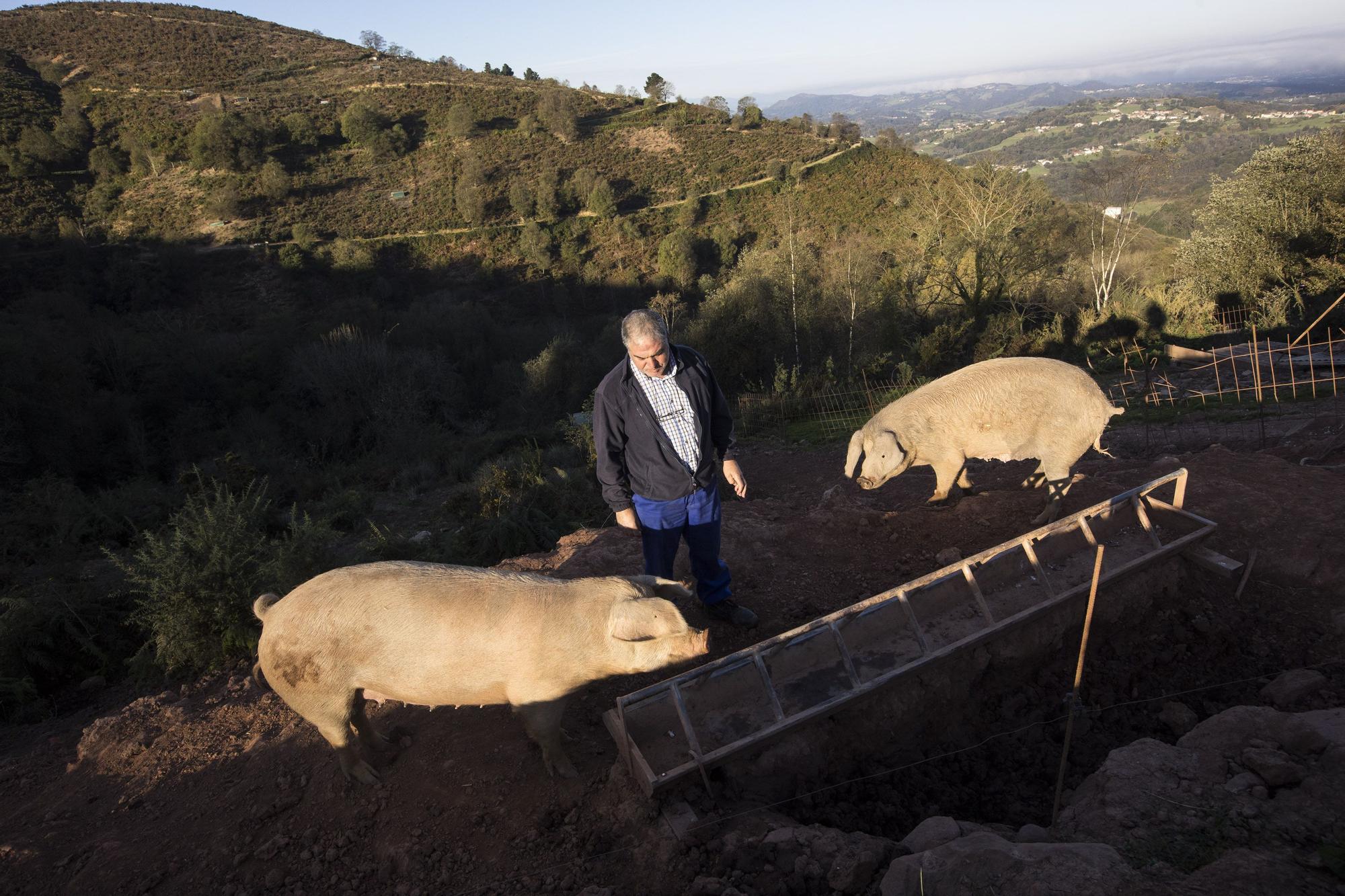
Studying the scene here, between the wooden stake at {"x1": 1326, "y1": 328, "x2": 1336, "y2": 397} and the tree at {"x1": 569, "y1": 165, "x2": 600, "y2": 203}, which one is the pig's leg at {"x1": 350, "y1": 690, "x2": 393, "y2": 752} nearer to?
the wooden stake at {"x1": 1326, "y1": 328, "x2": 1336, "y2": 397}

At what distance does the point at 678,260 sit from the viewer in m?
44.1

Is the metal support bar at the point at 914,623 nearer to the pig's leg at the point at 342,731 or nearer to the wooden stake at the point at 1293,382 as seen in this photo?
the pig's leg at the point at 342,731

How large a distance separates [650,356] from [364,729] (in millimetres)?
3334

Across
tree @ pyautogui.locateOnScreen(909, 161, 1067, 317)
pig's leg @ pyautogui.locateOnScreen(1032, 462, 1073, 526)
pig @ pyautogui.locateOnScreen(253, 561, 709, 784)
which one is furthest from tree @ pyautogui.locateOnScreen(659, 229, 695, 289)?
pig @ pyautogui.locateOnScreen(253, 561, 709, 784)

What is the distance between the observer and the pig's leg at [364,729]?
4488 millimetres

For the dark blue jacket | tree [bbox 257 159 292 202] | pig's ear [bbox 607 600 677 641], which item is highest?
tree [bbox 257 159 292 202]

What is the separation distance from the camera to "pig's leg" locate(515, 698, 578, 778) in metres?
4.16

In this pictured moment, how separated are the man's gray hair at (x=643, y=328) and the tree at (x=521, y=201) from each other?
4912 centimetres

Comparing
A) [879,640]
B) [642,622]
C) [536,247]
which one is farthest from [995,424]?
[536,247]

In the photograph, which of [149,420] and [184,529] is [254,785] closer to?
[184,529]

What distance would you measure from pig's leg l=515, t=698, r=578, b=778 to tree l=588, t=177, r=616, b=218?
49122 mm

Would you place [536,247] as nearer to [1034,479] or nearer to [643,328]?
[1034,479]

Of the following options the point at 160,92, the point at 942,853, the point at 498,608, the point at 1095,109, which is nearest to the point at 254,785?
the point at 498,608

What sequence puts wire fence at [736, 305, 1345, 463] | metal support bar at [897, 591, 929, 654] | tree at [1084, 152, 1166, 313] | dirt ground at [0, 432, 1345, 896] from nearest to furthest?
dirt ground at [0, 432, 1345, 896] → metal support bar at [897, 591, 929, 654] → wire fence at [736, 305, 1345, 463] → tree at [1084, 152, 1166, 313]
